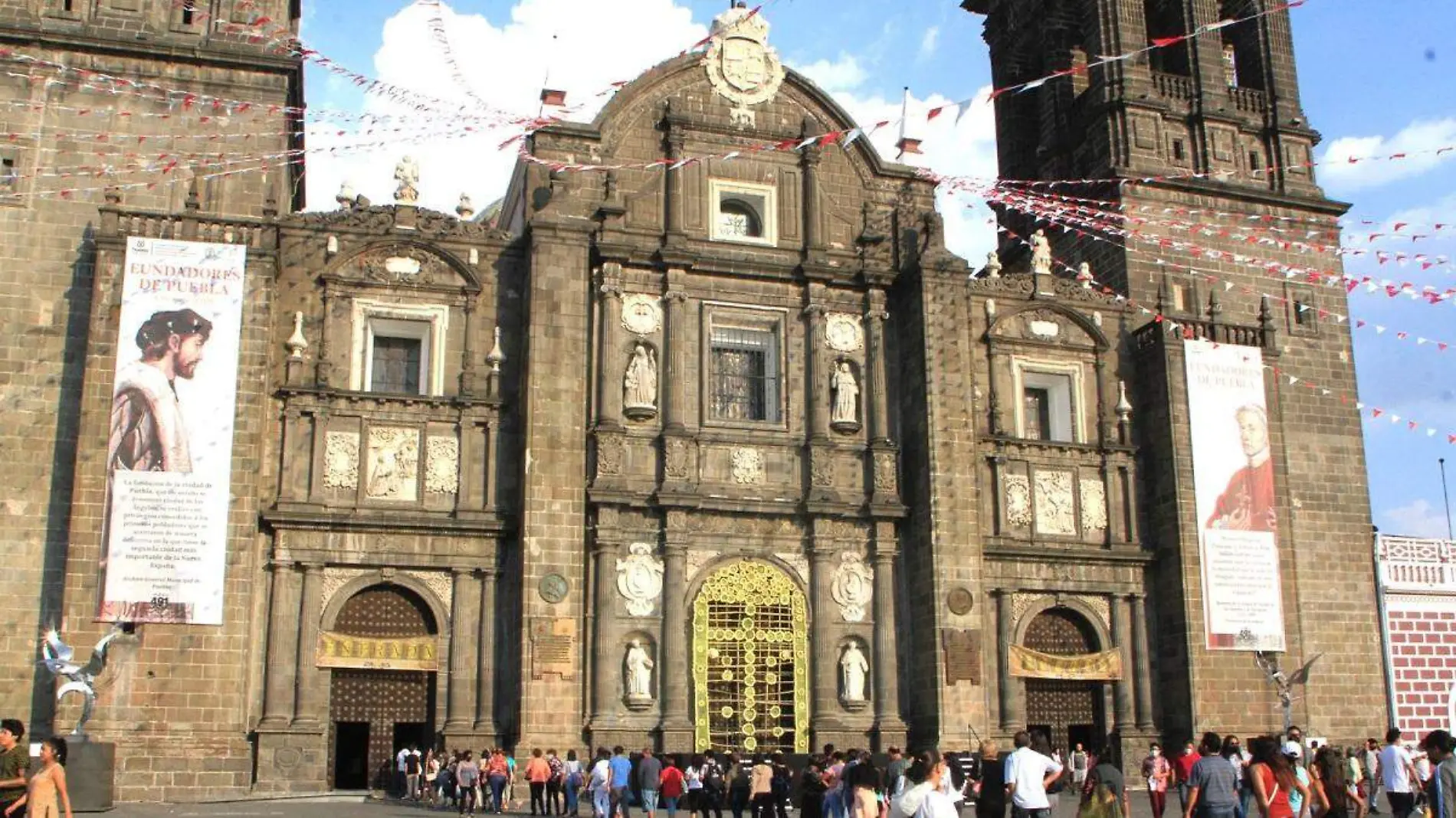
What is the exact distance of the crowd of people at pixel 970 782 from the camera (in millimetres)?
12367

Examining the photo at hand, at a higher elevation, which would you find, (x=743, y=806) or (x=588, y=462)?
(x=588, y=462)

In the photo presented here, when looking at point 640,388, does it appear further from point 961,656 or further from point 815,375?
point 961,656

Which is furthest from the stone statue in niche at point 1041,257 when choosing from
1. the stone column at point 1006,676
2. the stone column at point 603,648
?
the stone column at point 603,648

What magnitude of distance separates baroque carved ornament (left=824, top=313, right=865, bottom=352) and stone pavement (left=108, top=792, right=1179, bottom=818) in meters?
9.55

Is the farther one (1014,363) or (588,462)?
(1014,363)

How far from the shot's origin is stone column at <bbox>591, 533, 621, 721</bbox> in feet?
87.3

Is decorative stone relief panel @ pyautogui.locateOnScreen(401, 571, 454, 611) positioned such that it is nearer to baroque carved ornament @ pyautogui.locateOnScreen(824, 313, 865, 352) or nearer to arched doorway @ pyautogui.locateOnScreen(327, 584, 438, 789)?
arched doorway @ pyautogui.locateOnScreen(327, 584, 438, 789)

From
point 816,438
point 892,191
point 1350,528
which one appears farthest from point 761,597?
point 1350,528

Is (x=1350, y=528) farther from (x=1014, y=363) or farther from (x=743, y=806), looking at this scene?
(x=743, y=806)

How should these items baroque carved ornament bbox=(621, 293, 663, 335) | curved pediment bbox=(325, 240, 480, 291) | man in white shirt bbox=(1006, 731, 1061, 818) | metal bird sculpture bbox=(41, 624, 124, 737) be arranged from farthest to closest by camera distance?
baroque carved ornament bbox=(621, 293, 663, 335), curved pediment bbox=(325, 240, 480, 291), metal bird sculpture bbox=(41, 624, 124, 737), man in white shirt bbox=(1006, 731, 1061, 818)

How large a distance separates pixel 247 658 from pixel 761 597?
949cm

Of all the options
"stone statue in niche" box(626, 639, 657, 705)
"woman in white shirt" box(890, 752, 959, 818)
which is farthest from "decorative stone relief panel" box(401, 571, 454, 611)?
"woman in white shirt" box(890, 752, 959, 818)

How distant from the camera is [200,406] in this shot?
83.3 feet

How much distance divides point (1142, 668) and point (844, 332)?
9.27m
